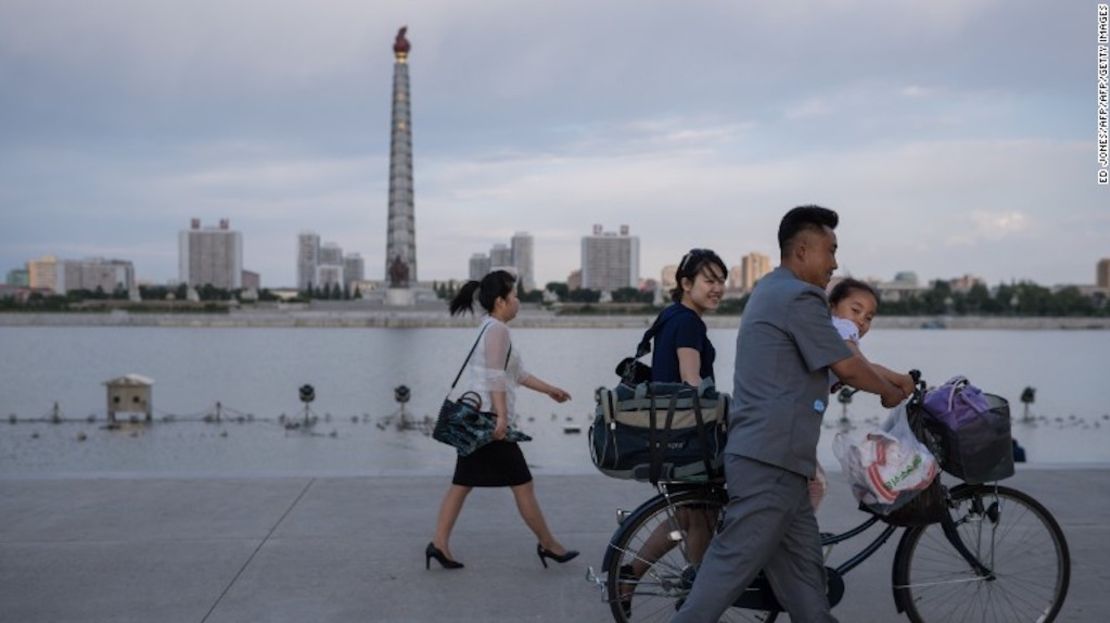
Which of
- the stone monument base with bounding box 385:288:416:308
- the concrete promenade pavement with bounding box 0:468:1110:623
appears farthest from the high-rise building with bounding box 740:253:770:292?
the concrete promenade pavement with bounding box 0:468:1110:623

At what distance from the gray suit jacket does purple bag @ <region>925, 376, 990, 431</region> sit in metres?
0.58

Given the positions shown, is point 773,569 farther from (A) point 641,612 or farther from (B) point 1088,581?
(B) point 1088,581

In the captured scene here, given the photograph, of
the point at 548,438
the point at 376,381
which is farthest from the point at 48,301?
the point at 548,438

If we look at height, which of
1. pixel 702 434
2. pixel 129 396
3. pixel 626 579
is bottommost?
pixel 129 396

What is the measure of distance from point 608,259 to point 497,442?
7207 inches

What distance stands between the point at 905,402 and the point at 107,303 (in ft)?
458

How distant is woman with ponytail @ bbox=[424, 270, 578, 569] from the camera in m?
4.72

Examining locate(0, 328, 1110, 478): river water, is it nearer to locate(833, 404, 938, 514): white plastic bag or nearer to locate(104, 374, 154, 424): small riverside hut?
locate(104, 374, 154, 424): small riverside hut

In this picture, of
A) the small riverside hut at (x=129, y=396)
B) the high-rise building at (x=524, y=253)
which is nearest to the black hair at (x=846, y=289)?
the small riverside hut at (x=129, y=396)

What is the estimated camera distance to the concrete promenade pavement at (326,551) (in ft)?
13.9

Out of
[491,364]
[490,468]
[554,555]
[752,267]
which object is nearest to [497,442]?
[490,468]

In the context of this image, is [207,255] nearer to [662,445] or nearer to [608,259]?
[608,259]

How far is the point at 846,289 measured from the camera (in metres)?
3.86

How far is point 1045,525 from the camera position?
12.5ft
